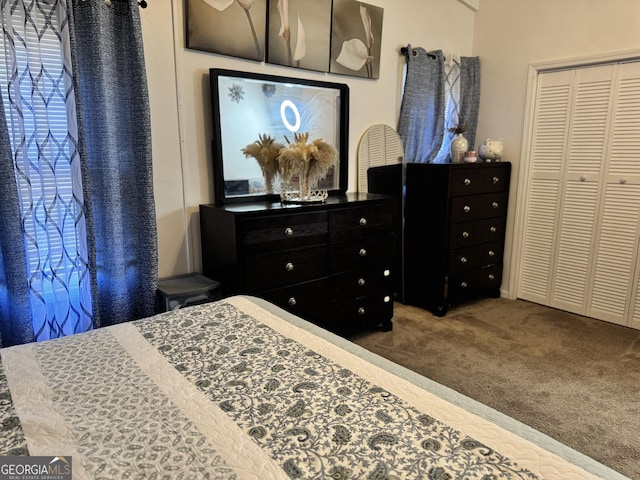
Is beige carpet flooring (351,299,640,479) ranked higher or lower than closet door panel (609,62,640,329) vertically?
lower

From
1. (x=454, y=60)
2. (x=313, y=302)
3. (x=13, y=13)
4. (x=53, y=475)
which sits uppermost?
(x=454, y=60)

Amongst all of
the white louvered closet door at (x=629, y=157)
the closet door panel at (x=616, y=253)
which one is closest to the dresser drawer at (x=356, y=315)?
the closet door panel at (x=616, y=253)

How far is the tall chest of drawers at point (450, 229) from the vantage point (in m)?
3.40

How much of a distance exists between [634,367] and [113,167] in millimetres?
3248

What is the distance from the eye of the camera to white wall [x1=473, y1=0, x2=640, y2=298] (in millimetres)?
3141

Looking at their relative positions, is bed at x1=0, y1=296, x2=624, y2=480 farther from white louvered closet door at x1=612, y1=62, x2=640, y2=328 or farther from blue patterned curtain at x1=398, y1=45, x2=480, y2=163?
white louvered closet door at x1=612, y1=62, x2=640, y2=328

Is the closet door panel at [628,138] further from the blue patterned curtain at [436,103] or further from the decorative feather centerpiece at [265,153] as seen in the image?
the decorative feather centerpiece at [265,153]

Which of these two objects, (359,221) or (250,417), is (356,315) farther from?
(250,417)

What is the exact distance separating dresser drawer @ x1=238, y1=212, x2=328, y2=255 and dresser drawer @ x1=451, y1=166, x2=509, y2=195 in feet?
4.37

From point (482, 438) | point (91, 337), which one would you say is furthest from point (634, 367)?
point (91, 337)

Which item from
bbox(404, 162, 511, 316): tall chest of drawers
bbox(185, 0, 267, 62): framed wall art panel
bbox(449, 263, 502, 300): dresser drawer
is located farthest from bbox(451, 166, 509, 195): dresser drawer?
bbox(185, 0, 267, 62): framed wall art panel

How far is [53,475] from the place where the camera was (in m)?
0.85

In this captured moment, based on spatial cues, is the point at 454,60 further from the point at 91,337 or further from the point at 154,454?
the point at 154,454

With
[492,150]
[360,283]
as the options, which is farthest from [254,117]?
[492,150]
